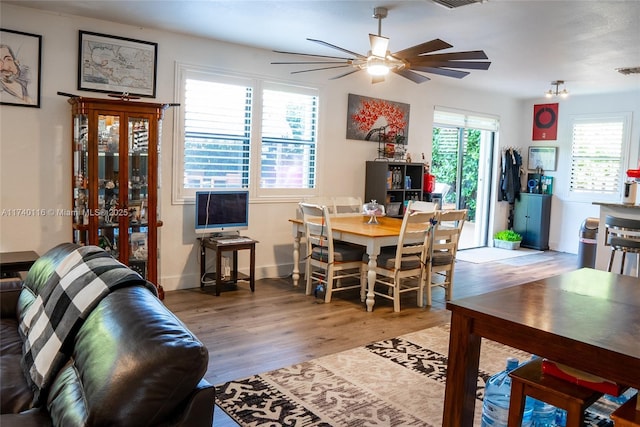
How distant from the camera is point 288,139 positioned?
5.65m

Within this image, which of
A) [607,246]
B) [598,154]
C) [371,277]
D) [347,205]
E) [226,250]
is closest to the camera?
[371,277]

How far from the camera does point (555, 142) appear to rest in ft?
27.0

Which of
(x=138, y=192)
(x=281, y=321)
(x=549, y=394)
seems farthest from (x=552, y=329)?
(x=138, y=192)

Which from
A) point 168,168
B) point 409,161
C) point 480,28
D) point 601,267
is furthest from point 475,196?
point 168,168

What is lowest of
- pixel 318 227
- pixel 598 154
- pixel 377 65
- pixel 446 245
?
pixel 446 245

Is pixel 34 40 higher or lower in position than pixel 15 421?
higher

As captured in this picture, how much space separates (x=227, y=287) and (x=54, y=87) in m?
2.39

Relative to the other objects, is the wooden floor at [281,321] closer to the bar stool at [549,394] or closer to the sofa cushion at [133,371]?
the sofa cushion at [133,371]

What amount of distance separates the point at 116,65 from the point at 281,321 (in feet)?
8.89

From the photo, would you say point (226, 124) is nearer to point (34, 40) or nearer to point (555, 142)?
point (34, 40)

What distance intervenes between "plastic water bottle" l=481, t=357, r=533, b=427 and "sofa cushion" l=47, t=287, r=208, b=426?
1511mm

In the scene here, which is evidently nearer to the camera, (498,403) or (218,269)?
(498,403)

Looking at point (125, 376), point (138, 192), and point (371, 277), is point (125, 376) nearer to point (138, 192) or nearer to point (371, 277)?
point (371, 277)

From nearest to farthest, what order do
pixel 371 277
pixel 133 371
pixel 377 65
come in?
pixel 133 371 < pixel 377 65 < pixel 371 277
